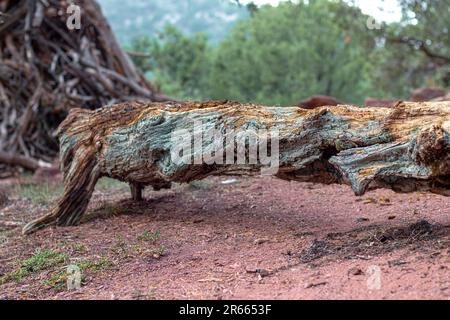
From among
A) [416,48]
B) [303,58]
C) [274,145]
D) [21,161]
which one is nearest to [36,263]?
[274,145]

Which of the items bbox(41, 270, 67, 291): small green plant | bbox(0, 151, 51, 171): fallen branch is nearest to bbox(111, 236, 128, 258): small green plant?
bbox(41, 270, 67, 291): small green plant

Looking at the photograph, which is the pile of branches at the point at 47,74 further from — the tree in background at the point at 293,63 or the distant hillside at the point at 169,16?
the distant hillside at the point at 169,16

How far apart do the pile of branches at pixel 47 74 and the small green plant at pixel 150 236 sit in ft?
20.8

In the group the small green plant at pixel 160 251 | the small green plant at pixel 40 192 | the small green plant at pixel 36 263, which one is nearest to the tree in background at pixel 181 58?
the small green plant at pixel 40 192

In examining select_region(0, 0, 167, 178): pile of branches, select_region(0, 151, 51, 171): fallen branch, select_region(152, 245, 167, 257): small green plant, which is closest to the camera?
select_region(152, 245, 167, 257): small green plant

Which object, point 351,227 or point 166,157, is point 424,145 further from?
point 166,157

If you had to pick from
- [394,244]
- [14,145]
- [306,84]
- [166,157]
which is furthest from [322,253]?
[306,84]

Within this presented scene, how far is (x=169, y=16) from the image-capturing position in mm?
65000

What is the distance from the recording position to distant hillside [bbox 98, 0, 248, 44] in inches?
2395

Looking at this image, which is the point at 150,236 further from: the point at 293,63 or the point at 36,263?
the point at 293,63

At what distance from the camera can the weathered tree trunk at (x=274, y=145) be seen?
3.79 m

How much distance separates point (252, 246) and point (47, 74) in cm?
889

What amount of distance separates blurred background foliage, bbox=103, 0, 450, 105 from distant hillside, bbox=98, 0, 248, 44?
110 ft

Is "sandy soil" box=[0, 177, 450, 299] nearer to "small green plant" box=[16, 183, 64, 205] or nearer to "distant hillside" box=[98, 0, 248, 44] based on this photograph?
"small green plant" box=[16, 183, 64, 205]
